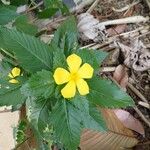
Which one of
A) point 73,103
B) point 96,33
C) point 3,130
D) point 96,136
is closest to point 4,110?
point 3,130

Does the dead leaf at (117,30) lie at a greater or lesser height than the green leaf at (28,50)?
lesser

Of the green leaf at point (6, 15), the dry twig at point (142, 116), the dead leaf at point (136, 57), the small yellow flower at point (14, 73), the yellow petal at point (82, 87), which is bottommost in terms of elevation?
the dry twig at point (142, 116)

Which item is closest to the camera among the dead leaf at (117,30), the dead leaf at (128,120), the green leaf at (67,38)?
the green leaf at (67,38)

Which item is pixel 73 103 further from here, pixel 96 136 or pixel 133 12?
pixel 133 12

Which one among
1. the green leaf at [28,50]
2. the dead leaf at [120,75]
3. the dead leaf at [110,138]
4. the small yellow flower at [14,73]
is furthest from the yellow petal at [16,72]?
the dead leaf at [120,75]

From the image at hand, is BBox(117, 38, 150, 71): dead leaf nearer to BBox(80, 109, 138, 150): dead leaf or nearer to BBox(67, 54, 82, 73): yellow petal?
BBox(80, 109, 138, 150): dead leaf

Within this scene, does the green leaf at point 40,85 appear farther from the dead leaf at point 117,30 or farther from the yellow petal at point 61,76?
the dead leaf at point 117,30

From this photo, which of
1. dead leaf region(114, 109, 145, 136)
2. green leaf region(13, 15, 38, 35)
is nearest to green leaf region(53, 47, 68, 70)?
green leaf region(13, 15, 38, 35)
